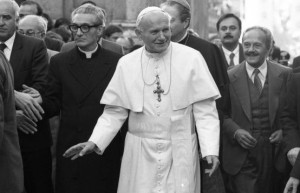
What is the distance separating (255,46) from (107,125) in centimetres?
204

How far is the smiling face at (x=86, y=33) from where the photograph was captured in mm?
7797

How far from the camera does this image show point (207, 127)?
7.08m

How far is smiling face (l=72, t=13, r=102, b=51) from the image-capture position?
25.6ft

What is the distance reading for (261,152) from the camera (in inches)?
334

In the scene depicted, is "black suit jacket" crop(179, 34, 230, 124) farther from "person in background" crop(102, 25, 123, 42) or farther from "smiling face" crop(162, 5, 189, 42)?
"person in background" crop(102, 25, 123, 42)

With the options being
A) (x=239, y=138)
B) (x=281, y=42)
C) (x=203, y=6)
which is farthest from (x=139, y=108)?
(x=281, y=42)

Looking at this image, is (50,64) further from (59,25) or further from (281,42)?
(281,42)

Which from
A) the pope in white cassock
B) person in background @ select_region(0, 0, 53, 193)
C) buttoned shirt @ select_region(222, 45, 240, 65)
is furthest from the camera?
buttoned shirt @ select_region(222, 45, 240, 65)

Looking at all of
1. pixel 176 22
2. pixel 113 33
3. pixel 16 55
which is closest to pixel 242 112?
pixel 176 22

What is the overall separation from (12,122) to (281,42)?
82.5 feet

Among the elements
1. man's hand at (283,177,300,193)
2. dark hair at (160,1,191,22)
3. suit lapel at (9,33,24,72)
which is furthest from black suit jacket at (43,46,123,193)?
man's hand at (283,177,300,193)

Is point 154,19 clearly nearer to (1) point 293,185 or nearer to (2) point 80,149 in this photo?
(2) point 80,149

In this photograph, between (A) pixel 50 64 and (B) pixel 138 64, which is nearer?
(B) pixel 138 64

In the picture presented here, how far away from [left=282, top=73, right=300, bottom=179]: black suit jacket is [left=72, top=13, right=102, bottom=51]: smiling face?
1.75 meters
